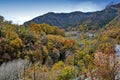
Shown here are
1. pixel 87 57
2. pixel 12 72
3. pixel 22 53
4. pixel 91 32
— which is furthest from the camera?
pixel 91 32

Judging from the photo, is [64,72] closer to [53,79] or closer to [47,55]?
[53,79]

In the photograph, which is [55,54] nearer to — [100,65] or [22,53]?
[22,53]

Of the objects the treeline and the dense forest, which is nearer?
the dense forest

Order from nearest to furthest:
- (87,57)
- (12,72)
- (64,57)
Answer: (12,72) → (87,57) → (64,57)

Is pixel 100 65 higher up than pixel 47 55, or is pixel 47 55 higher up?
pixel 100 65

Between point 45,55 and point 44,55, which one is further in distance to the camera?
point 45,55

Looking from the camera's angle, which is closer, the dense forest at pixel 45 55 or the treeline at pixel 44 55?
the dense forest at pixel 45 55

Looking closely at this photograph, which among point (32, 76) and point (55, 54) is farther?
point (55, 54)

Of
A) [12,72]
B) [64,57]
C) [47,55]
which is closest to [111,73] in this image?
[12,72]

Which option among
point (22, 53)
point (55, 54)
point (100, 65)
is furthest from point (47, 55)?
point (100, 65)
